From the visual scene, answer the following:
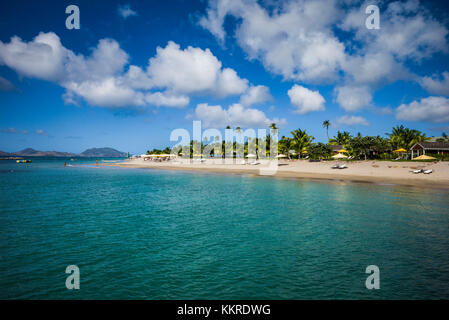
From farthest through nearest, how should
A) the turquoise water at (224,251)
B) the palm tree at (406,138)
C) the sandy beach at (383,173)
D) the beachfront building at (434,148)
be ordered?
1. the palm tree at (406,138)
2. the beachfront building at (434,148)
3. the sandy beach at (383,173)
4. the turquoise water at (224,251)

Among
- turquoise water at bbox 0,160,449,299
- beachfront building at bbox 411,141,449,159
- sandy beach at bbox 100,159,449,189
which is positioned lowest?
turquoise water at bbox 0,160,449,299

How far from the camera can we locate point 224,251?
12.9m

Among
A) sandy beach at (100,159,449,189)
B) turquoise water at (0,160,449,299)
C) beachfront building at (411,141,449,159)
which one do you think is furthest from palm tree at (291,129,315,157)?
turquoise water at (0,160,449,299)

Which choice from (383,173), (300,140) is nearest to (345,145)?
(300,140)

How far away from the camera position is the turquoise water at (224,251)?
9.38 m

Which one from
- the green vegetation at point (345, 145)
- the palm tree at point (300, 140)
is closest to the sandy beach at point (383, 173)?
the green vegetation at point (345, 145)

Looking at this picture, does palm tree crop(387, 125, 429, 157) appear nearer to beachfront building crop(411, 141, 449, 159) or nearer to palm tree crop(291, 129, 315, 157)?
beachfront building crop(411, 141, 449, 159)

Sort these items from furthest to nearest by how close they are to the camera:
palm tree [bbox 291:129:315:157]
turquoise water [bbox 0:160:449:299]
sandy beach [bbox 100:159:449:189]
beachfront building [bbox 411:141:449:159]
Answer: palm tree [bbox 291:129:315:157], beachfront building [bbox 411:141:449:159], sandy beach [bbox 100:159:449:189], turquoise water [bbox 0:160:449:299]

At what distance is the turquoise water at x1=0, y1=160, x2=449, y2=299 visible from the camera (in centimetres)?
938

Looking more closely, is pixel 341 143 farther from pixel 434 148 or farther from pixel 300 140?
pixel 434 148

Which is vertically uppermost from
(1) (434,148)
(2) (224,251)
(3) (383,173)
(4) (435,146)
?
(4) (435,146)

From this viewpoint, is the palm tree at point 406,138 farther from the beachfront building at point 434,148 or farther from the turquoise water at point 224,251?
the turquoise water at point 224,251

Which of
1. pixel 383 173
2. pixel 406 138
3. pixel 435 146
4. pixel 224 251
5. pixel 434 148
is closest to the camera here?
pixel 224 251
